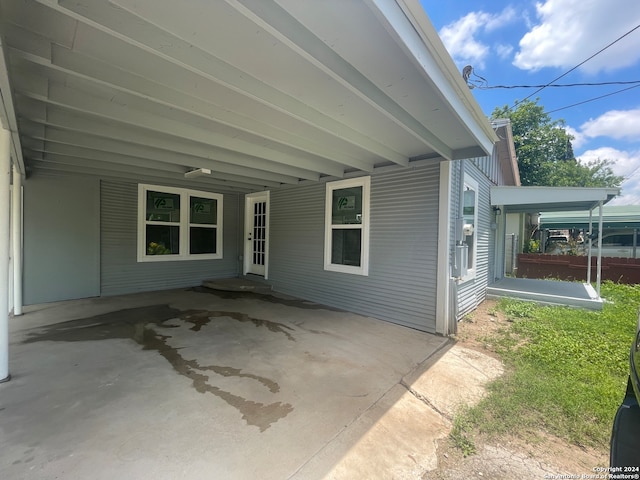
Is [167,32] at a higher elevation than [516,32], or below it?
below

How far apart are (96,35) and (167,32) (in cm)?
45

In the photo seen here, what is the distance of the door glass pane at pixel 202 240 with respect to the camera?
6695mm

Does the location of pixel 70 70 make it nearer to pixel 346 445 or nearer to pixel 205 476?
pixel 205 476

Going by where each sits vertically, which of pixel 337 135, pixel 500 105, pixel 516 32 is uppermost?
pixel 500 105

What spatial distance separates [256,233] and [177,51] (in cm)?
549

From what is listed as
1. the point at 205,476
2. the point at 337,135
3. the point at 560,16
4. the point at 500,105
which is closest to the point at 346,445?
the point at 205,476

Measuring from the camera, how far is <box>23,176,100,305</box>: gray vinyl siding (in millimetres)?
4789

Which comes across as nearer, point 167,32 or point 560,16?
point 167,32

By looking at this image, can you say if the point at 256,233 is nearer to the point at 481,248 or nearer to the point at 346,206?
the point at 346,206

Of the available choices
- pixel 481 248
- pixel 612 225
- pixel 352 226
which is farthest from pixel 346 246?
pixel 612 225

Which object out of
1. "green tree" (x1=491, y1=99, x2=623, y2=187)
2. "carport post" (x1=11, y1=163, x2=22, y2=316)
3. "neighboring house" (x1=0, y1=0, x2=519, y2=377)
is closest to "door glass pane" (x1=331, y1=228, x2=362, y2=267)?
"neighboring house" (x1=0, y1=0, x2=519, y2=377)

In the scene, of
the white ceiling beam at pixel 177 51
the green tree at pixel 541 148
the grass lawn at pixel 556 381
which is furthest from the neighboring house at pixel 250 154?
the green tree at pixel 541 148

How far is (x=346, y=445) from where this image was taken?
5.76 ft

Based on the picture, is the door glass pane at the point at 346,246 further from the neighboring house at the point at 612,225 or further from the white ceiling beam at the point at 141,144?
the neighboring house at the point at 612,225
